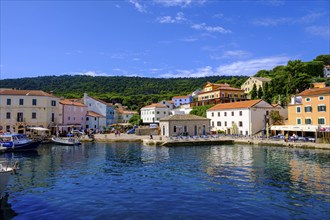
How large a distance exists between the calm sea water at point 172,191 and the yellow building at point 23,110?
3296 cm

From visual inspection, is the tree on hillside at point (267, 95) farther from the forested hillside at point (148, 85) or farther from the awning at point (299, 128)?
the awning at point (299, 128)

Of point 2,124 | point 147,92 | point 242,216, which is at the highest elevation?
point 147,92

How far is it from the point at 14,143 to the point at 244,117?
41.5 metres

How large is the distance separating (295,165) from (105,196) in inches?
725

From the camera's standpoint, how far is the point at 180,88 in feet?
520

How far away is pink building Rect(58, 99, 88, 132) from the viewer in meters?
64.2

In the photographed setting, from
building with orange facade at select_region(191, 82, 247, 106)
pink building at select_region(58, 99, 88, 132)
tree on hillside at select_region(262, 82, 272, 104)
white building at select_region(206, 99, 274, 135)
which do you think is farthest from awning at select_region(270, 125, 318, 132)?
pink building at select_region(58, 99, 88, 132)

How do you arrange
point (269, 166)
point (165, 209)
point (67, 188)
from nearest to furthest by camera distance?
point (165, 209) → point (67, 188) → point (269, 166)

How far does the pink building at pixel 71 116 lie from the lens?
2530 inches

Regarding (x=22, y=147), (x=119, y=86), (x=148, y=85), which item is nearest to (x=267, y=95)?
(x=22, y=147)

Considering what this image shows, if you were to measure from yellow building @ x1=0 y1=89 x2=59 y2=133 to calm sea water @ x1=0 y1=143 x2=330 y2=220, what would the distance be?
108 feet

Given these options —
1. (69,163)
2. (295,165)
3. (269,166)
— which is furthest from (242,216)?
(69,163)

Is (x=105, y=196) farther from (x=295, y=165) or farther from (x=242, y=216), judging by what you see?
(x=295, y=165)

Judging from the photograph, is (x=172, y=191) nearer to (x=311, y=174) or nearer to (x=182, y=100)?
(x=311, y=174)
